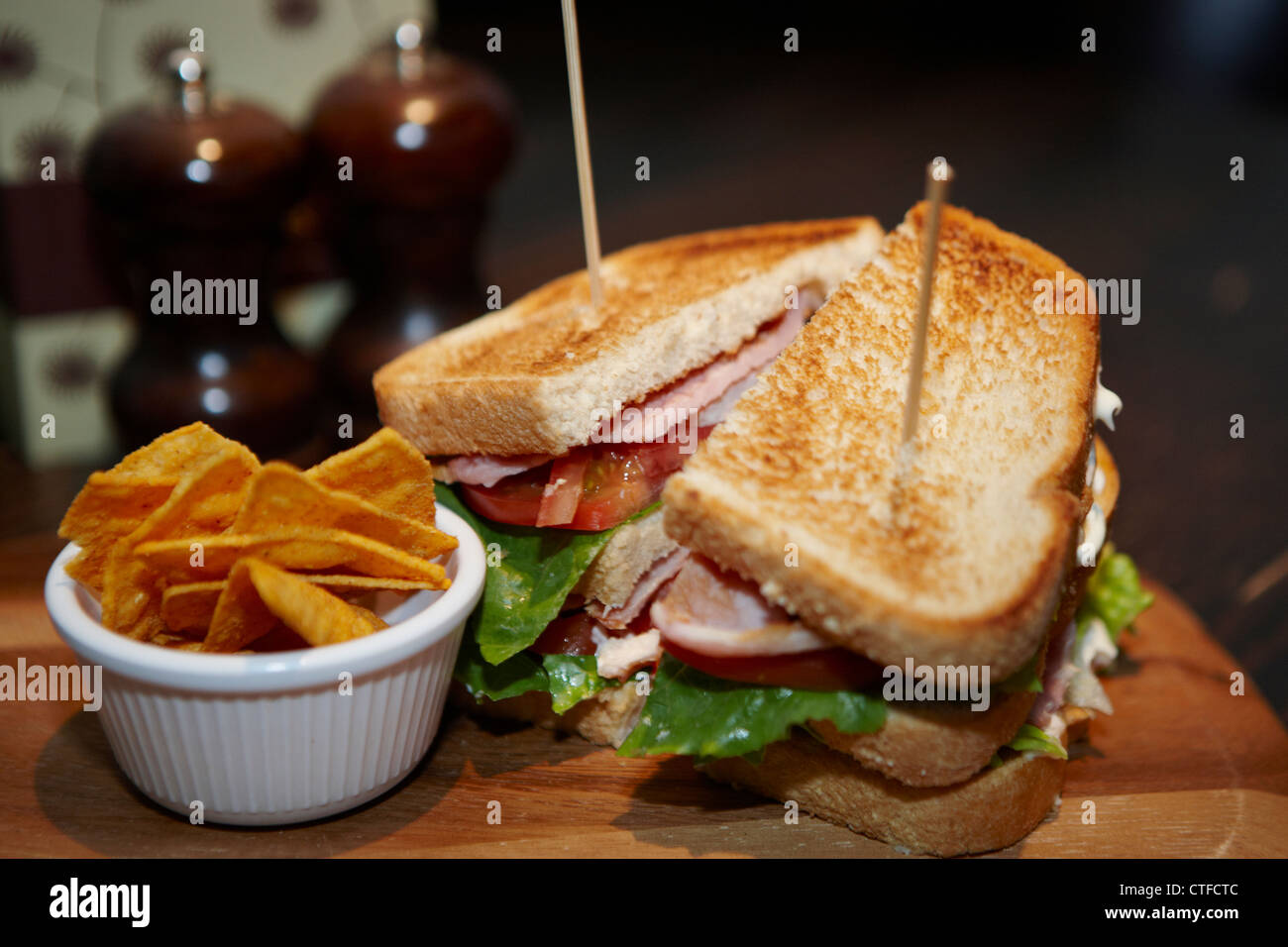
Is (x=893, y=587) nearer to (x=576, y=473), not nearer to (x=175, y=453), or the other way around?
(x=576, y=473)

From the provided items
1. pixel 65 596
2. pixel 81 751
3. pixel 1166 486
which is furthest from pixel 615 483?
pixel 1166 486

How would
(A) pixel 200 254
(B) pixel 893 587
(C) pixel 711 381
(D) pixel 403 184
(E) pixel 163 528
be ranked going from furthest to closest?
(D) pixel 403 184, (A) pixel 200 254, (C) pixel 711 381, (E) pixel 163 528, (B) pixel 893 587

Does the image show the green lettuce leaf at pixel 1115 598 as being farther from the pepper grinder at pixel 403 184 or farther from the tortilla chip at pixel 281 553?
the pepper grinder at pixel 403 184

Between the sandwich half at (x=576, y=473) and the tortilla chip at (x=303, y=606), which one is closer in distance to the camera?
the tortilla chip at (x=303, y=606)

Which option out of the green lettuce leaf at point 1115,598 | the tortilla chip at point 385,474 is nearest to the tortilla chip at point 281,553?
the tortilla chip at point 385,474

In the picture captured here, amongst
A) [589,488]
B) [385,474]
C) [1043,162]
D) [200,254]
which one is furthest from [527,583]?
[1043,162]

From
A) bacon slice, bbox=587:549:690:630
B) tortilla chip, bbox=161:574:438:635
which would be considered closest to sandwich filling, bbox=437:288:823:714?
bacon slice, bbox=587:549:690:630

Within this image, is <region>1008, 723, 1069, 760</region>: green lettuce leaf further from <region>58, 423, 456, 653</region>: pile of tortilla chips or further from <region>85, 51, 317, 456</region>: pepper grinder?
<region>85, 51, 317, 456</region>: pepper grinder
